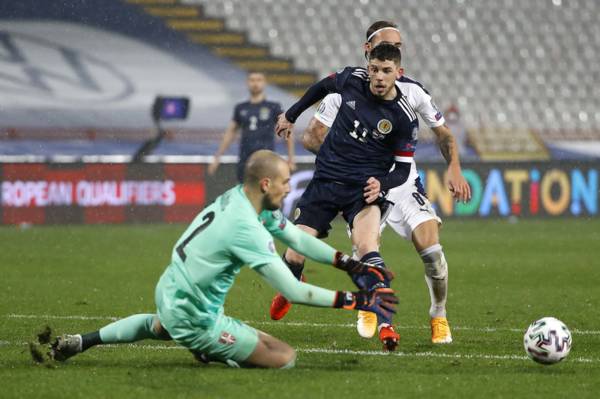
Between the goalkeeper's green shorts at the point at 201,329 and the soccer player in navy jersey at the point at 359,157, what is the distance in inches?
56.9

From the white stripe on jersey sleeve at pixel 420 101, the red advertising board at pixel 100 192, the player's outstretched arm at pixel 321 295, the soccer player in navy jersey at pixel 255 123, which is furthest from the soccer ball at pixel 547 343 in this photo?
the red advertising board at pixel 100 192

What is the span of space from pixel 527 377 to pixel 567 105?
21452mm

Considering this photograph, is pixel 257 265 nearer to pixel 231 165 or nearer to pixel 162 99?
pixel 231 165

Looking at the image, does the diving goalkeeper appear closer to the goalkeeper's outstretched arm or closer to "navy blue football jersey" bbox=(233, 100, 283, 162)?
the goalkeeper's outstretched arm

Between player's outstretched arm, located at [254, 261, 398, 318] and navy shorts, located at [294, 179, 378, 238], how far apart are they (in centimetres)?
199

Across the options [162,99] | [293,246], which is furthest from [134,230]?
[293,246]

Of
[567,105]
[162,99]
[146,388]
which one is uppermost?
[567,105]

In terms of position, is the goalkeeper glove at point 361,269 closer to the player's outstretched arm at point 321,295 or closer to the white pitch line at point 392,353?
the player's outstretched arm at point 321,295

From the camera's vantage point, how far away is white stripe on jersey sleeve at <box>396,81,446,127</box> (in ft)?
25.4

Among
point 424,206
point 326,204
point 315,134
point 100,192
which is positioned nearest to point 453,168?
point 424,206

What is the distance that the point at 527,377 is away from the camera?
6188mm

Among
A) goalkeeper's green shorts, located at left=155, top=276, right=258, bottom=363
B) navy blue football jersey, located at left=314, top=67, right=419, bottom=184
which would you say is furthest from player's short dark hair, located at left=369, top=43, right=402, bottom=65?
goalkeeper's green shorts, located at left=155, top=276, right=258, bottom=363

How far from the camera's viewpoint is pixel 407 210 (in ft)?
26.0

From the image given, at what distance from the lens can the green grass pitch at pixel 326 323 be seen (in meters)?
5.88
